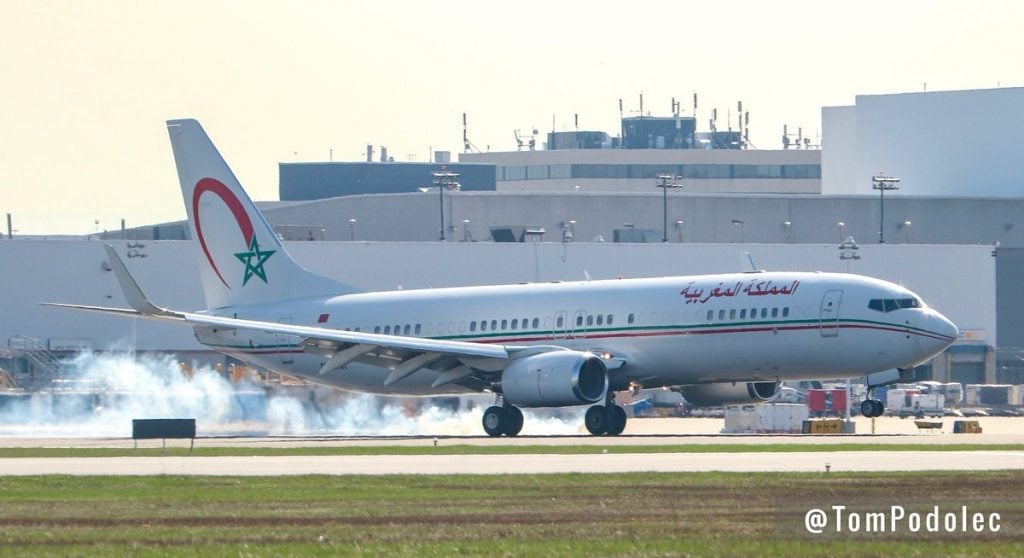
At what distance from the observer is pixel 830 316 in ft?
179

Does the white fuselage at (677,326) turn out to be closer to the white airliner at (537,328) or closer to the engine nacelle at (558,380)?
the white airliner at (537,328)

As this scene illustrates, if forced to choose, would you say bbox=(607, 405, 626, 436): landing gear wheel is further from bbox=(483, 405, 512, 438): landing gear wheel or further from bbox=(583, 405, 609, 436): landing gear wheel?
bbox=(483, 405, 512, 438): landing gear wheel

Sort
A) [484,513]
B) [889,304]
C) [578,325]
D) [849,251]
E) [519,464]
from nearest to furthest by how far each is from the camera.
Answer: [484,513], [519,464], [889,304], [578,325], [849,251]

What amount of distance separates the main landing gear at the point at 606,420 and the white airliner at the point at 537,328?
4 centimetres

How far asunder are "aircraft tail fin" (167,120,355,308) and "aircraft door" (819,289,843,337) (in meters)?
20.3

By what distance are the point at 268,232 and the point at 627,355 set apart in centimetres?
1616

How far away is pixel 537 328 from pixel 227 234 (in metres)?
13.4

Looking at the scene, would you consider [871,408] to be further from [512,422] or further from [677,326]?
[512,422]

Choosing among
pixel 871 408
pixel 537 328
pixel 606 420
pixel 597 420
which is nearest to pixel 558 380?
pixel 597 420

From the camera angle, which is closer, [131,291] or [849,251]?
[131,291]

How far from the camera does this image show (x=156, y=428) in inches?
2122

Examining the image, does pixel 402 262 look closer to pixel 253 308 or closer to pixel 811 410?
pixel 811 410

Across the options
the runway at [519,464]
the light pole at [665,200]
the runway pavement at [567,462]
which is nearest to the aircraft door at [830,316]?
the runway pavement at [567,462]

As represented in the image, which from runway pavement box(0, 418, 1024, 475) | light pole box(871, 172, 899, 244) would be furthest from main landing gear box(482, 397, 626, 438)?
light pole box(871, 172, 899, 244)
